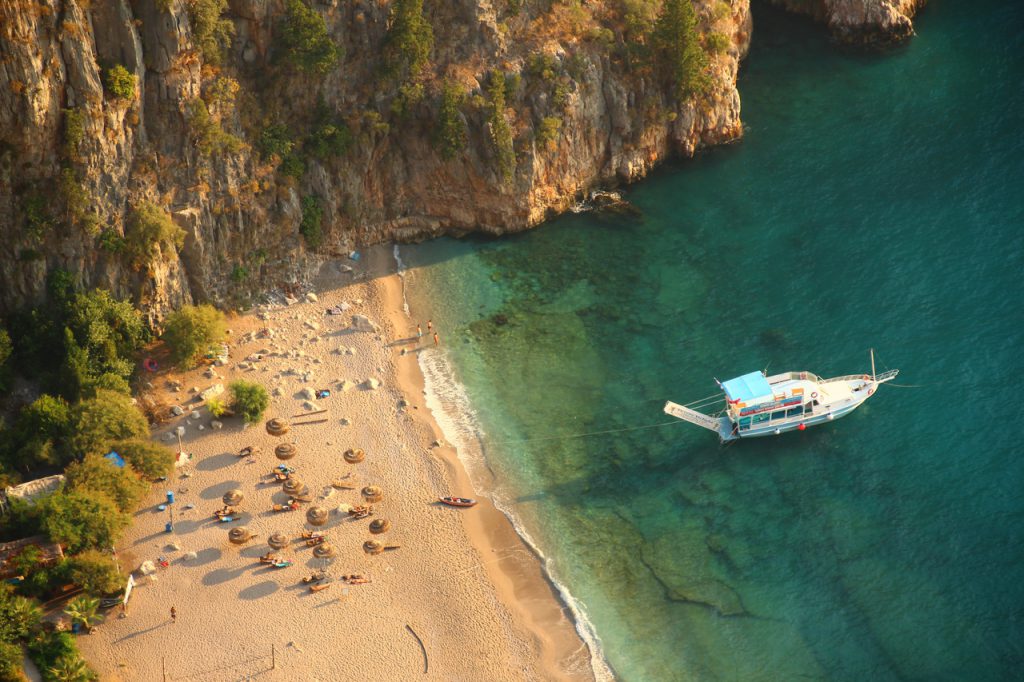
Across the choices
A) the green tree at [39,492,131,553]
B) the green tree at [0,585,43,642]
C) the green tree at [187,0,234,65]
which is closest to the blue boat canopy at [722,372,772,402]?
the green tree at [39,492,131,553]

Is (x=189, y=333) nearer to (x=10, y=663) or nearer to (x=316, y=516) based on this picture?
(x=316, y=516)

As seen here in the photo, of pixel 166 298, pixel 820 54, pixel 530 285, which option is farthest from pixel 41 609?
pixel 820 54

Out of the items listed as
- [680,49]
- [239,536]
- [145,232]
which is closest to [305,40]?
[145,232]

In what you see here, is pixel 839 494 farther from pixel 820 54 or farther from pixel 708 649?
pixel 820 54

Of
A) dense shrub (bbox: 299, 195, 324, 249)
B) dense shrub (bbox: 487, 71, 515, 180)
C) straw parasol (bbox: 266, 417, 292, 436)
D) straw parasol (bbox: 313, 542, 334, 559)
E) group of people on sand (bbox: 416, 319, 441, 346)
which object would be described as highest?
dense shrub (bbox: 487, 71, 515, 180)

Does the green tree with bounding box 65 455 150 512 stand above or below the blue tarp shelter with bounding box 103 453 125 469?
below

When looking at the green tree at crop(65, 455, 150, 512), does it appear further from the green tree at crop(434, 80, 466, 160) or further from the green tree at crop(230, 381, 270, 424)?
the green tree at crop(434, 80, 466, 160)
